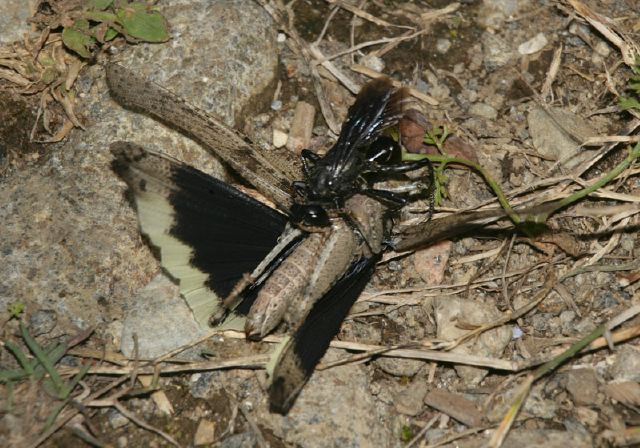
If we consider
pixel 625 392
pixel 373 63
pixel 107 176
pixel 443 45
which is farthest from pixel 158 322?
pixel 443 45

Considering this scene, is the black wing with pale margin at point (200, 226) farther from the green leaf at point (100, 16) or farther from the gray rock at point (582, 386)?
the gray rock at point (582, 386)

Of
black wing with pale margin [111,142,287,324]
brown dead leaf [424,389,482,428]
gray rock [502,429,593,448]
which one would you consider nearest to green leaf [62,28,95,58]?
black wing with pale margin [111,142,287,324]

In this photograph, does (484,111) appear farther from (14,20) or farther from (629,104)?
(14,20)

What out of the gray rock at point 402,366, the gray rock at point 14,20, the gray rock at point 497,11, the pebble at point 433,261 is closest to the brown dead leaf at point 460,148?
the pebble at point 433,261

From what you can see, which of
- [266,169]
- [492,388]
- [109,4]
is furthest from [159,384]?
[109,4]

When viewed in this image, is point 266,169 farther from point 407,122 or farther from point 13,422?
point 13,422

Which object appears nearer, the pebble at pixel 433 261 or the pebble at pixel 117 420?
the pebble at pixel 117 420

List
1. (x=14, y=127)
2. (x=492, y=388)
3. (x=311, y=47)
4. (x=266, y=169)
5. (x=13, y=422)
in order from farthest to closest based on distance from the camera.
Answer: (x=311, y=47) < (x=14, y=127) < (x=266, y=169) < (x=492, y=388) < (x=13, y=422)
